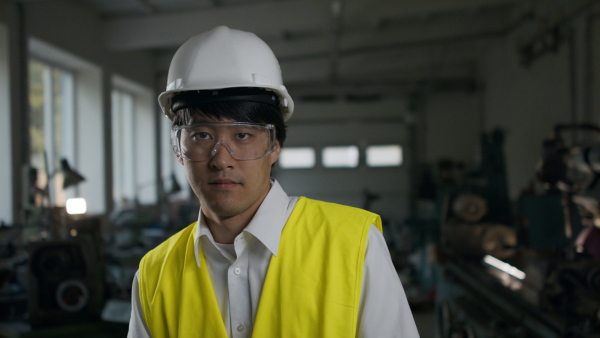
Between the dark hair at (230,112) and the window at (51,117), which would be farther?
the window at (51,117)

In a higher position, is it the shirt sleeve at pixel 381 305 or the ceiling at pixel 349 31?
the ceiling at pixel 349 31

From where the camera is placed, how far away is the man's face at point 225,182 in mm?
1060

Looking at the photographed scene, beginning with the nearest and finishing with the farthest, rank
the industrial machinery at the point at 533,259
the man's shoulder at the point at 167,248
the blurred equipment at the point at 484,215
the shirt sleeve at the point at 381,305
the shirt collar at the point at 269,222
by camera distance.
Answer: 1. the shirt sleeve at the point at 381,305
2. the shirt collar at the point at 269,222
3. the man's shoulder at the point at 167,248
4. the industrial machinery at the point at 533,259
5. the blurred equipment at the point at 484,215

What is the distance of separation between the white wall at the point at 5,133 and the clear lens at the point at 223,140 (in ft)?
14.7

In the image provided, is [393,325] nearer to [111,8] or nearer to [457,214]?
[457,214]

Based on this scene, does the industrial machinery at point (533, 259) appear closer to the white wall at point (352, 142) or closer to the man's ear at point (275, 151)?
the man's ear at point (275, 151)

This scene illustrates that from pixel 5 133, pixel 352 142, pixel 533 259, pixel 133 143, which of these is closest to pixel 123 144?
pixel 133 143

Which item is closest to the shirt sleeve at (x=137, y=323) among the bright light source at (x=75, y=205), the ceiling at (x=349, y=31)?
the bright light source at (x=75, y=205)

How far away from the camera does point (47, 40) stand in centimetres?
534

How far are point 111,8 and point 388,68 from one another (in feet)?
18.6

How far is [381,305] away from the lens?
950 mm

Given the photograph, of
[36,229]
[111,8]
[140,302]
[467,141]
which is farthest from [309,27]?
[467,141]

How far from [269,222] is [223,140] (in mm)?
219

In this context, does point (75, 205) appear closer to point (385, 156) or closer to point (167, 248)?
point (167, 248)
